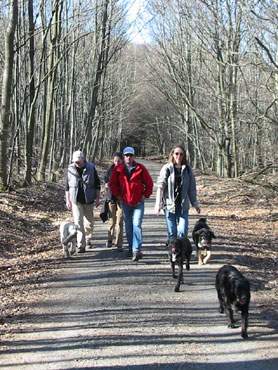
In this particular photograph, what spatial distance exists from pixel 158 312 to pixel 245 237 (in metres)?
7.77

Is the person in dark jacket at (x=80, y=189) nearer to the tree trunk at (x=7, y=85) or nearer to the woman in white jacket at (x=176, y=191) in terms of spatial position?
the woman in white jacket at (x=176, y=191)

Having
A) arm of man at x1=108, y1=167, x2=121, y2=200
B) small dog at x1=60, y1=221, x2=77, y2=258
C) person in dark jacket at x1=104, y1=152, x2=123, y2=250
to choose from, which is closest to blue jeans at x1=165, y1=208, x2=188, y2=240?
arm of man at x1=108, y1=167, x2=121, y2=200

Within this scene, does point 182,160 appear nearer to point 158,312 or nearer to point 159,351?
point 158,312

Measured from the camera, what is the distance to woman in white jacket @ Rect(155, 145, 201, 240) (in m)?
9.23

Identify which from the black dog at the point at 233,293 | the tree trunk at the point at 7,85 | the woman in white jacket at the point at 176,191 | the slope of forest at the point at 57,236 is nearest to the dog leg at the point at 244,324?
the black dog at the point at 233,293

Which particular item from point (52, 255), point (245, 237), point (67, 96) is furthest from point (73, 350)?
point (67, 96)

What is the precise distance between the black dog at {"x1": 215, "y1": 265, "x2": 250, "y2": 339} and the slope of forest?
0.82m

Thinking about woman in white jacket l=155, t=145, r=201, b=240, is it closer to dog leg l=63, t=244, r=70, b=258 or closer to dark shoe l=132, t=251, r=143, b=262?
dark shoe l=132, t=251, r=143, b=262

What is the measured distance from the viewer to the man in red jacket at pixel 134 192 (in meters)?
10.2

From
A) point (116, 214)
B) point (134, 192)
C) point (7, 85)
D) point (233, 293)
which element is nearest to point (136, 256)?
point (134, 192)

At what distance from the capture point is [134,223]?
401 inches

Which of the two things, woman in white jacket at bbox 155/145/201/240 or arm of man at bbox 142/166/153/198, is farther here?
arm of man at bbox 142/166/153/198

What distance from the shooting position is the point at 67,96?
35438 mm

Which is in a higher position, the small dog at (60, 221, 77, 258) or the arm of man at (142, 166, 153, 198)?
the arm of man at (142, 166, 153, 198)
